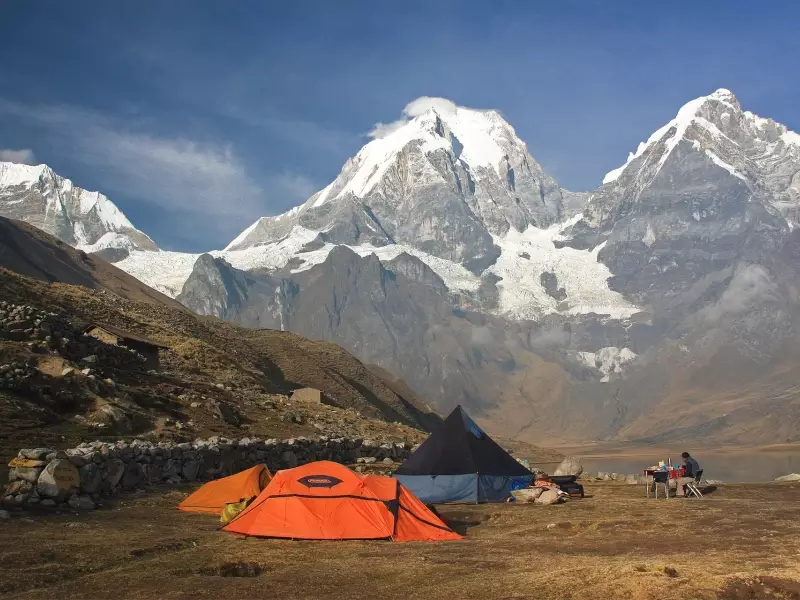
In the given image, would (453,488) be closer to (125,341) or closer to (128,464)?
(128,464)

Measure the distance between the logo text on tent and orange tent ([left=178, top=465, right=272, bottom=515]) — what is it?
167 inches

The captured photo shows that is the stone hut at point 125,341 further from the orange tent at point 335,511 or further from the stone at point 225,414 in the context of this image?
the orange tent at point 335,511

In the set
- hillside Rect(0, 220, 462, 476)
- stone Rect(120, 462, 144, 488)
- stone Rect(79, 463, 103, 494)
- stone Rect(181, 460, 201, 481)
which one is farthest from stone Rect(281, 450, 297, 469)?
stone Rect(79, 463, 103, 494)

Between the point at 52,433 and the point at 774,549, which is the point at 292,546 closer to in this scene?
the point at 774,549

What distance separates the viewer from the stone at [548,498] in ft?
96.4

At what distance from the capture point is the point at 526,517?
25.7m

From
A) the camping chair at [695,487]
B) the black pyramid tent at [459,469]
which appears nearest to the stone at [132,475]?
the black pyramid tent at [459,469]

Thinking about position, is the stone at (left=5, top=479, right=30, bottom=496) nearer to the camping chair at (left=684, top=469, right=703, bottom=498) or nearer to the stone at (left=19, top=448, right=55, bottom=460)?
the stone at (left=19, top=448, right=55, bottom=460)

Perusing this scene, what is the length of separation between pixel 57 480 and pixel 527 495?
636 inches

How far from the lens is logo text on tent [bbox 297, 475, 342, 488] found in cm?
2095

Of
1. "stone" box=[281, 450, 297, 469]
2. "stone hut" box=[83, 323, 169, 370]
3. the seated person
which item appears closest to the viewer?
the seated person

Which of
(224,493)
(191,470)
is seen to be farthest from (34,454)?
(191,470)

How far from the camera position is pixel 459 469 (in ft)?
103

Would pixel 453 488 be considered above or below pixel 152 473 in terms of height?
below
